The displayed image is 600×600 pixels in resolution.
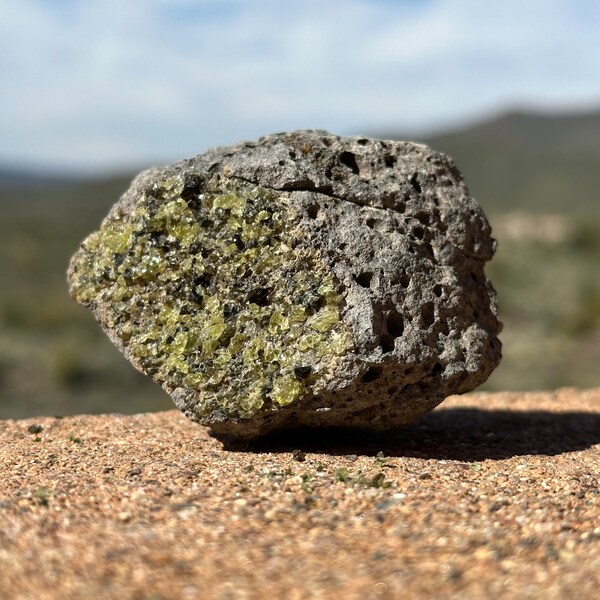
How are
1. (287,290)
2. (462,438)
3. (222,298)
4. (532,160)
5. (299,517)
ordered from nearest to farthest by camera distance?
1. (299,517)
2. (287,290)
3. (222,298)
4. (462,438)
5. (532,160)

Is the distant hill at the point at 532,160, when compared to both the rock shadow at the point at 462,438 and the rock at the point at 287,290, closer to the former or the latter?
the rock shadow at the point at 462,438

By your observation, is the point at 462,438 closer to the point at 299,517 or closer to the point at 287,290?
the point at 287,290

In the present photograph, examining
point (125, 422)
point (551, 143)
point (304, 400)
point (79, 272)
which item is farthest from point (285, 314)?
point (551, 143)

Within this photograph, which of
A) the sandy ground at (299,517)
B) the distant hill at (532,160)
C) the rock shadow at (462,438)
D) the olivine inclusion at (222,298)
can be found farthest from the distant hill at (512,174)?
the sandy ground at (299,517)

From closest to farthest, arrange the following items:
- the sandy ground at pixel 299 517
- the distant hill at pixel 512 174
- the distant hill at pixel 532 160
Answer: the sandy ground at pixel 299 517 → the distant hill at pixel 532 160 → the distant hill at pixel 512 174

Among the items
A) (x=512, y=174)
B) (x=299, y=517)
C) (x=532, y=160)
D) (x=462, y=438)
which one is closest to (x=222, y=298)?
(x=299, y=517)

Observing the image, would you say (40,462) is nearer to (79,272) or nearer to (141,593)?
(79,272)
